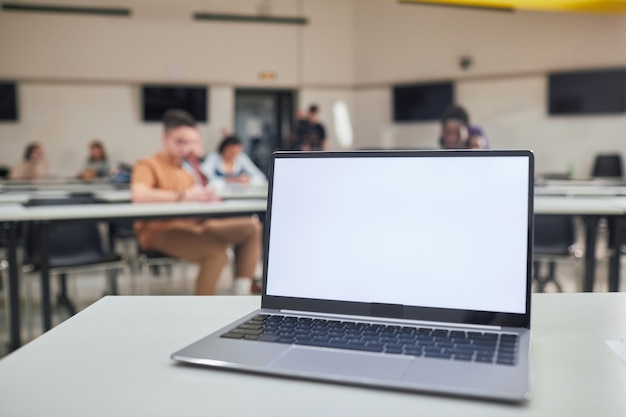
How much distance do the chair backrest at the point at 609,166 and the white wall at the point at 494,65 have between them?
207 millimetres

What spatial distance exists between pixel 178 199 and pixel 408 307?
264 cm

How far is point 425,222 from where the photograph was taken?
98 centimetres

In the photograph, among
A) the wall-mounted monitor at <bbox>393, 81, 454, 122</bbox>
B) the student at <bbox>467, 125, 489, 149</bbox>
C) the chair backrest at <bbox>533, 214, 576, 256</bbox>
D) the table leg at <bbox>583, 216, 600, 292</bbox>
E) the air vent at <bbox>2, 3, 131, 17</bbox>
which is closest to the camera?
the table leg at <bbox>583, 216, 600, 292</bbox>

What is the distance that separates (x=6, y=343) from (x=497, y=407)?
3.29 m

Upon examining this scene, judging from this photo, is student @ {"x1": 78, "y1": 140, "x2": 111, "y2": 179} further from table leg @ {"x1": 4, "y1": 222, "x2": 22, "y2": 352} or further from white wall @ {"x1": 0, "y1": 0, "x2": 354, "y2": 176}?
table leg @ {"x1": 4, "y1": 222, "x2": 22, "y2": 352}

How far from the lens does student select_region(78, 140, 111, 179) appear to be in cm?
885

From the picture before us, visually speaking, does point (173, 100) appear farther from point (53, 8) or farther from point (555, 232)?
point (555, 232)

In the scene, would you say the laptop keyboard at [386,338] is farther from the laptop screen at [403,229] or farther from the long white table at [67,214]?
the long white table at [67,214]

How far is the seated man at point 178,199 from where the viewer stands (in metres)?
3.43

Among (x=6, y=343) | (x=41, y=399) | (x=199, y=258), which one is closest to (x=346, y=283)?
(x=41, y=399)

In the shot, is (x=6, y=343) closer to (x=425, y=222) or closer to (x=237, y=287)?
(x=237, y=287)

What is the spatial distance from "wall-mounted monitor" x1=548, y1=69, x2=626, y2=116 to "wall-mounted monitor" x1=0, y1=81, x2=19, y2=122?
304 inches

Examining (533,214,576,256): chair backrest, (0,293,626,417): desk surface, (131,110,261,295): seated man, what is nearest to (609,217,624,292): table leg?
(533,214,576,256): chair backrest

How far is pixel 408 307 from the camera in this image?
3.17 feet
